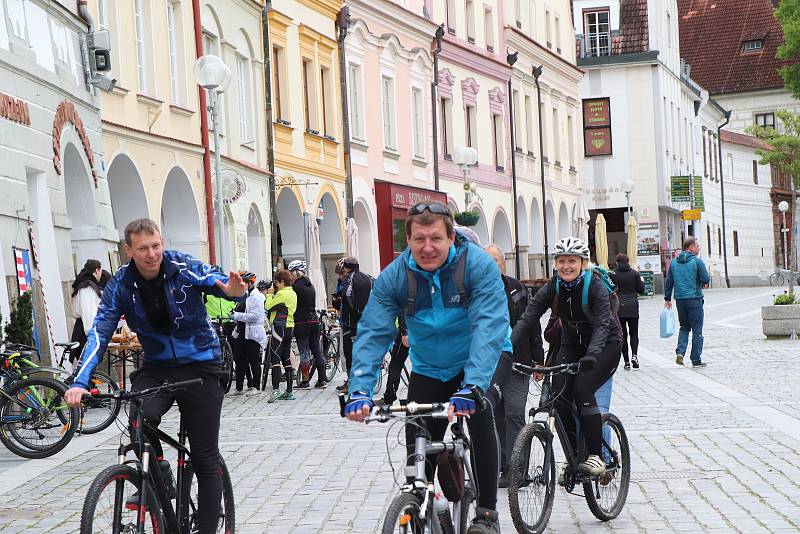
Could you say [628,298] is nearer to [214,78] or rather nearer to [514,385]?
[214,78]

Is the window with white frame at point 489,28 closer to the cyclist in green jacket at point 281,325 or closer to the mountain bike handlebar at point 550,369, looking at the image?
the cyclist in green jacket at point 281,325

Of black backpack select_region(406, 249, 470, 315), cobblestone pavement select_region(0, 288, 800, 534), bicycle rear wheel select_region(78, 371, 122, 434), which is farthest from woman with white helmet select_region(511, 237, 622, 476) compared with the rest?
bicycle rear wheel select_region(78, 371, 122, 434)

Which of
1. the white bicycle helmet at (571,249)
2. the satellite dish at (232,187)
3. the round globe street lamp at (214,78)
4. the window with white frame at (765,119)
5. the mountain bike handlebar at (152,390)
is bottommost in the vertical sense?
the mountain bike handlebar at (152,390)

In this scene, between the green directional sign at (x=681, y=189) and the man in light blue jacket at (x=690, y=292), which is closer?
the man in light blue jacket at (x=690, y=292)

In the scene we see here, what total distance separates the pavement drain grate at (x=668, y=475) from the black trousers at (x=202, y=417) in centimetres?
403

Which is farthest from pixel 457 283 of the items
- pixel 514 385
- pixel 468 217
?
pixel 468 217

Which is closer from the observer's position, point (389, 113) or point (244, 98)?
point (244, 98)

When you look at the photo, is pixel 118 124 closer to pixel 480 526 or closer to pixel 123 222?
pixel 123 222

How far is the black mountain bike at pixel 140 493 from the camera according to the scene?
6.32 metres

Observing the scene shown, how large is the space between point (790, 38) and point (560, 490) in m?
48.6

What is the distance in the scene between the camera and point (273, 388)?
62.7 ft

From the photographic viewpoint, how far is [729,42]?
9075 centimetres

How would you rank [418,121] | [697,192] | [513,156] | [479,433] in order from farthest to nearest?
[697,192] → [513,156] → [418,121] → [479,433]

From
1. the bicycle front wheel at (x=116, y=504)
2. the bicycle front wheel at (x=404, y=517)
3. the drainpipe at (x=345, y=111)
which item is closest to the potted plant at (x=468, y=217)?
the drainpipe at (x=345, y=111)
